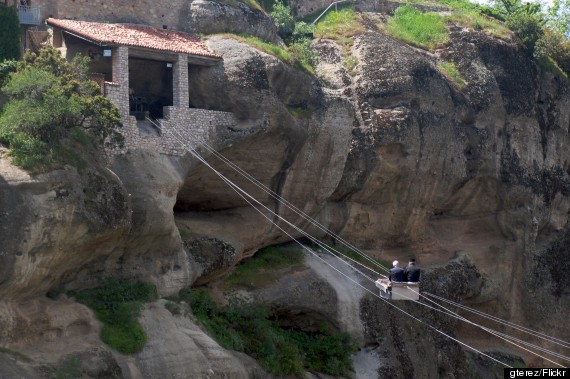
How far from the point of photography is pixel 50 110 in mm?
29125

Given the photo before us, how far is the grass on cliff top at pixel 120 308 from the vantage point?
95.9ft

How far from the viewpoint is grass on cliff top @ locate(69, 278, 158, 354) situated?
95.9ft

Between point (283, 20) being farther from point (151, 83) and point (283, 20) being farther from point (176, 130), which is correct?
point (176, 130)

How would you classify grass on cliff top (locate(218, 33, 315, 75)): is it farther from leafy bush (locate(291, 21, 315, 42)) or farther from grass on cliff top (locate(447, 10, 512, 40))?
grass on cliff top (locate(447, 10, 512, 40))

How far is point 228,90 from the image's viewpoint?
115 ft

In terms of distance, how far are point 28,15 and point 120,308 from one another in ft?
31.1

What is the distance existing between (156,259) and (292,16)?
15352mm

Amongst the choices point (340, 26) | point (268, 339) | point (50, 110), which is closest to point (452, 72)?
point (340, 26)

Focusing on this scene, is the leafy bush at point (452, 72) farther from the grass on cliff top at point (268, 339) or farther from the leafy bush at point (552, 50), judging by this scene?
the grass on cliff top at point (268, 339)

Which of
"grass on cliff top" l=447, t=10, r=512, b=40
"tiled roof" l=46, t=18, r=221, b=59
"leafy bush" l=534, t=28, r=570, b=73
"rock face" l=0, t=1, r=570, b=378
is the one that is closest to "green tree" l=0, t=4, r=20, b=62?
"tiled roof" l=46, t=18, r=221, b=59

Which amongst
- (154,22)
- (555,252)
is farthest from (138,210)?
(555,252)

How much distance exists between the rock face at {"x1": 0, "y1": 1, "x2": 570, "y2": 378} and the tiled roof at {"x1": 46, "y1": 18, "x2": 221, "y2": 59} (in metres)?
0.78

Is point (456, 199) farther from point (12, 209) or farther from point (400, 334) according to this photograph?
point (12, 209)

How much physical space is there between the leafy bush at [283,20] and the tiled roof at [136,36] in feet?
20.7
